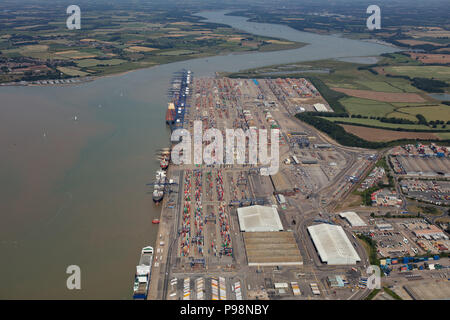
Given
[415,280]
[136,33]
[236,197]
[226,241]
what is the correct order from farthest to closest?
[136,33], [236,197], [226,241], [415,280]

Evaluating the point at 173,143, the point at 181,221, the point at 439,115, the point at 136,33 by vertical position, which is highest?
the point at 136,33

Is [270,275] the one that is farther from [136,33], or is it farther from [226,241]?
[136,33]

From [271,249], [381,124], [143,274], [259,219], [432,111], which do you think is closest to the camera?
[143,274]

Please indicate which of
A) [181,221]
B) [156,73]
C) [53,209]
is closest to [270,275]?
[181,221]

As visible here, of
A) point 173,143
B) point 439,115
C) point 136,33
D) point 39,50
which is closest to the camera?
point 173,143

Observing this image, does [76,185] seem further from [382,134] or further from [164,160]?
[382,134]

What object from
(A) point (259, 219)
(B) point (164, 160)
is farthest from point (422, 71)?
(A) point (259, 219)

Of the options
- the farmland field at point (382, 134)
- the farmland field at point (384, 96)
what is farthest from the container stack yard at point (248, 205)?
the farmland field at point (384, 96)

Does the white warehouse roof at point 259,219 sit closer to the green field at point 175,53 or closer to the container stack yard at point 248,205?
the container stack yard at point 248,205
